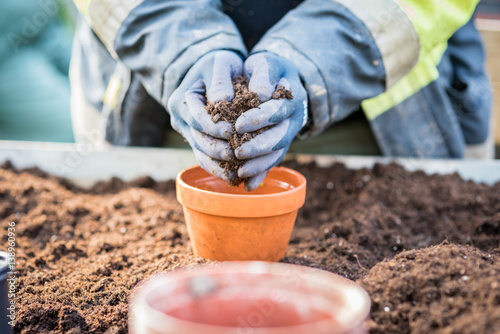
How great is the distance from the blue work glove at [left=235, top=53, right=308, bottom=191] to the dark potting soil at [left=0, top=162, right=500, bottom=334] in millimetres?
258

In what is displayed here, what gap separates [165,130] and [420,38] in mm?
1185

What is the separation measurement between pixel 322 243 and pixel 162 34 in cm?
80

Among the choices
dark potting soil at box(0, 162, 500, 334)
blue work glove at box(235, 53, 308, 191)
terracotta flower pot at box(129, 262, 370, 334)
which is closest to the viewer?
terracotta flower pot at box(129, 262, 370, 334)

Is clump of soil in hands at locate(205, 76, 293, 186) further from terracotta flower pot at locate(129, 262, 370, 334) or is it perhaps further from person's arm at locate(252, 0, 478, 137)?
terracotta flower pot at locate(129, 262, 370, 334)

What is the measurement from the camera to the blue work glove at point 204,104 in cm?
97

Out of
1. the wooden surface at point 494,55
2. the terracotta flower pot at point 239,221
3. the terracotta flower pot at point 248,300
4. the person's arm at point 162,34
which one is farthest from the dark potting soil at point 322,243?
the wooden surface at point 494,55

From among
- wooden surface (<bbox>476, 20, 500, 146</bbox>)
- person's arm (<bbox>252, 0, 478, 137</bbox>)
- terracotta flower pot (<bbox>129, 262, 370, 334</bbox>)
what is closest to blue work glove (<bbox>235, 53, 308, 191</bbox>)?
person's arm (<bbox>252, 0, 478, 137</bbox>)

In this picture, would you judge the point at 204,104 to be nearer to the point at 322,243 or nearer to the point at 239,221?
the point at 239,221

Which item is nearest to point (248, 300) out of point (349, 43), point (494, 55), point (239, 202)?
point (239, 202)

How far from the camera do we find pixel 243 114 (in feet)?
3.09

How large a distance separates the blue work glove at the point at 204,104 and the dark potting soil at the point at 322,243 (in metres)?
0.26

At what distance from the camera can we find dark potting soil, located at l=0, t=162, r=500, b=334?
71 cm

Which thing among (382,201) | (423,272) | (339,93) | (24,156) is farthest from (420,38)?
(24,156)

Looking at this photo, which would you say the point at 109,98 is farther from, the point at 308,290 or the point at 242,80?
the point at 308,290
